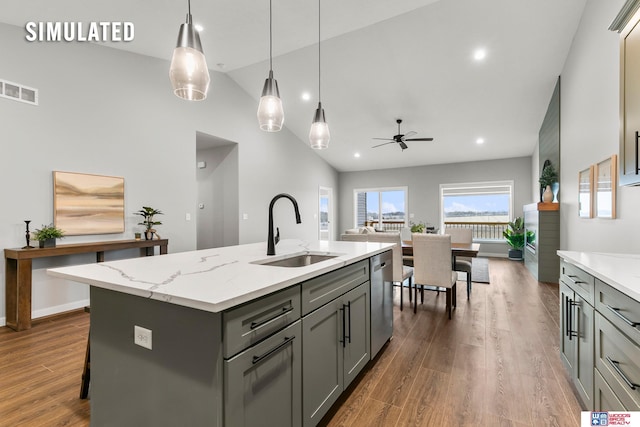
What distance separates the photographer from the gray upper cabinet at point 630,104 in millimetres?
1518

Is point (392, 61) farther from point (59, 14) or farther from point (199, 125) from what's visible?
point (59, 14)

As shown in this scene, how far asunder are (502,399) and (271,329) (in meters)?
1.65

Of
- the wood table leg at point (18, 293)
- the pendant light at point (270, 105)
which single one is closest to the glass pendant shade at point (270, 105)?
the pendant light at point (270, 105)

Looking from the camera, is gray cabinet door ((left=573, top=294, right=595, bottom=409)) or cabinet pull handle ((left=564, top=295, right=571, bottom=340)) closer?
gray cabinet door ((left=573, top=294, right=595, bottom=409))

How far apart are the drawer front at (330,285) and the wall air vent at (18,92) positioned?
386cm

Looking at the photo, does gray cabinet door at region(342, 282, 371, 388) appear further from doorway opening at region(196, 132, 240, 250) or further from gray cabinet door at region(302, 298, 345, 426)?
doorway opening at region(196, 132, 240, 250)

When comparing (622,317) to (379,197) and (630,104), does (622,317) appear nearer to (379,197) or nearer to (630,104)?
(630,104)

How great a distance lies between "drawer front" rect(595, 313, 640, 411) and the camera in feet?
3.43

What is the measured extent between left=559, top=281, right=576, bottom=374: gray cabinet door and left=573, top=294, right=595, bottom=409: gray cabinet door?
0.09 metres

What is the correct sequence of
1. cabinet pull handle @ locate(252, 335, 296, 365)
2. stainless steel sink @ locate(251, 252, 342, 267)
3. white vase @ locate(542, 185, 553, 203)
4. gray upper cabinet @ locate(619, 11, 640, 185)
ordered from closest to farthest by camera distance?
cabinet pull handle @ locate(252, 335, 296, 365) → gray upper cabinet @ locate(619, 11, 640, 185) → stainless steel sink @ locate(251, 252, 342, 267) → white vase @ locate(542, 185, 553, 203)

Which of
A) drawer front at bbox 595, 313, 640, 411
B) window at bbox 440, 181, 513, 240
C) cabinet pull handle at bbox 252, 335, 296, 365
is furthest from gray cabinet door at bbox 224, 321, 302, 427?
window at bbox 440, 181, 513, 240

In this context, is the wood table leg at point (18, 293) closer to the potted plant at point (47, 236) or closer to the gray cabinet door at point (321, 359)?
the potted plant at point (47, 236)

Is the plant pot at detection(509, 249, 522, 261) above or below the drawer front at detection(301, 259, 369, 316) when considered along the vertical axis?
below

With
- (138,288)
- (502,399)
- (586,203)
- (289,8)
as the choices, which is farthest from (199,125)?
(586,203)
